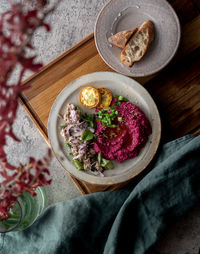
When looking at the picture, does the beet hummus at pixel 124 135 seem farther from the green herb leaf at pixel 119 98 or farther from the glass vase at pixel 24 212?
the glass vase at pixel 24 212

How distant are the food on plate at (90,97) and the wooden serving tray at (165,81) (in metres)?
0.09

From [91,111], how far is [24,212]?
0.49 m

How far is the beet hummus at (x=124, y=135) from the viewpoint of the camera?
128 cm

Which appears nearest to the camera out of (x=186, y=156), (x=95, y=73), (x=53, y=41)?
(x=186, y=156)

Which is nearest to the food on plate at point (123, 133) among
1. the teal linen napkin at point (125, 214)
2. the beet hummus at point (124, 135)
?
the beet hummus at point (124, 135)

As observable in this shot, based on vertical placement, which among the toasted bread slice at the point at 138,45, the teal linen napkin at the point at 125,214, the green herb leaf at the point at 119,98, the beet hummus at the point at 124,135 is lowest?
the teal linen napkin at the point at 125,214

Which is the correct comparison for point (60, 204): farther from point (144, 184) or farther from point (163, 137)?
point (163, 137)

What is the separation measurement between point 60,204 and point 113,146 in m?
0.34

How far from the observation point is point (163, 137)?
136 cm

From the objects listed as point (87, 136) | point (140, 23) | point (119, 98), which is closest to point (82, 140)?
point (87, 136)

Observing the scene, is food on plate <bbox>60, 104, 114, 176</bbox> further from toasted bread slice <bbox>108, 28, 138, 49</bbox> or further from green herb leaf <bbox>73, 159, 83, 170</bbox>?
toasted bread slice <bbox>108, 28, 138, 49</bbox>

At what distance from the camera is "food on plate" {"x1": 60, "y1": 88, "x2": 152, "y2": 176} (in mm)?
1285

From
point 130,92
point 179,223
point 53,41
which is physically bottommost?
point 179,223

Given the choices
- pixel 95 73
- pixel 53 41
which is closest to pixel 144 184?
pixel 95 73
